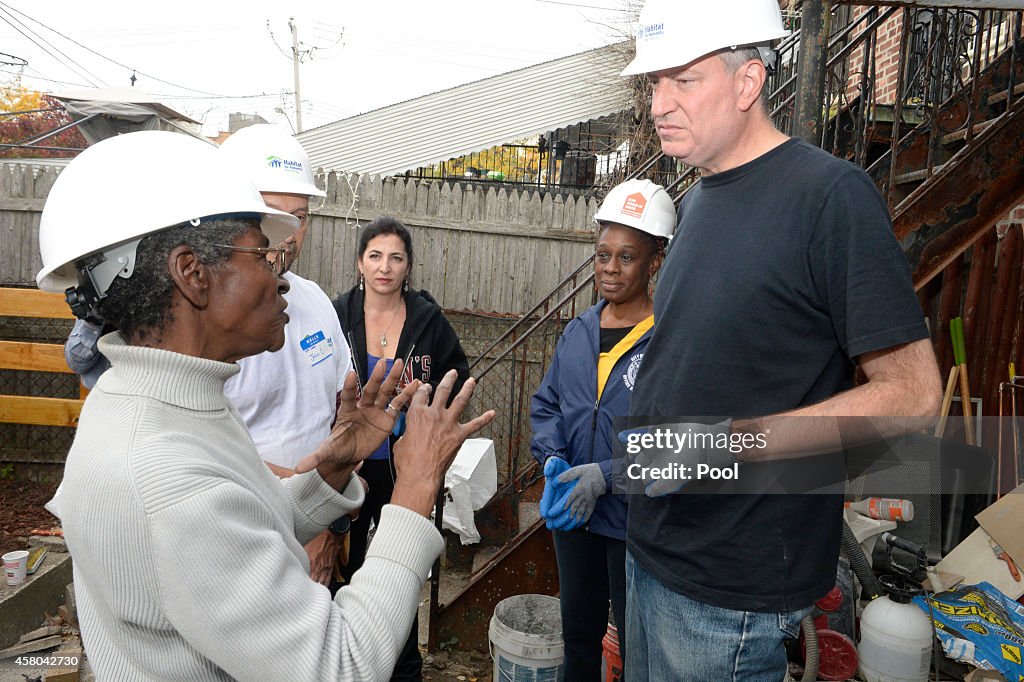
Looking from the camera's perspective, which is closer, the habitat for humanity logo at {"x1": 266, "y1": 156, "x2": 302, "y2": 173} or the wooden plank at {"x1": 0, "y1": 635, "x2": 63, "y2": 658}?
the habitat for humanity logo at {"x1": 266, "y1": 156, "x2": 302, "y2": 173}

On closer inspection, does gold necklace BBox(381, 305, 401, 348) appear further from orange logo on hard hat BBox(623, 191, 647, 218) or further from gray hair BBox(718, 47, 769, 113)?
gray hair BBox(718, 47, 769, 113)

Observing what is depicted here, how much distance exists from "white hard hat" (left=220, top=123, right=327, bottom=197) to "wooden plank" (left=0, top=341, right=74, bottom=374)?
14.4 ft

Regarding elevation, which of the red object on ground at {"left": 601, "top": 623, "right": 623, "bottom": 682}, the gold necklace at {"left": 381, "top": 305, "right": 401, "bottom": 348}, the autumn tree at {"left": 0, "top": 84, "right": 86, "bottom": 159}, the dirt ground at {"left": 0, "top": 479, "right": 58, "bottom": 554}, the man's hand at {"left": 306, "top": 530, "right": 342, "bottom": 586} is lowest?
the dirt ground at {"left": 0, "top": 479, "right": 58, "bottom": 554}

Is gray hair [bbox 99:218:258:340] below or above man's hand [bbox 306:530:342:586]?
above

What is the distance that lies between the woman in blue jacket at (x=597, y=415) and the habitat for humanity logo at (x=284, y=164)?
4.37 feet

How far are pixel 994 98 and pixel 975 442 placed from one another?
2.30 meters

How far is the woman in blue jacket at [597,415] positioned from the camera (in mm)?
2816

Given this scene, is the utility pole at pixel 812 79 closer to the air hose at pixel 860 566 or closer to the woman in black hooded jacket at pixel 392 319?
the air hose at pixel 860 566

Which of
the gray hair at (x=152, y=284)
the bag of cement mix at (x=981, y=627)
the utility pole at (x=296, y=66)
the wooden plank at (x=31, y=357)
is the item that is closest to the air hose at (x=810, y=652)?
the bag of cement mix at (x=981, y=627)

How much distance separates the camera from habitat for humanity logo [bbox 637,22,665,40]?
6.26ft

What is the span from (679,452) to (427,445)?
23.2 inches

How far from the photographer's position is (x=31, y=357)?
626 centimetres

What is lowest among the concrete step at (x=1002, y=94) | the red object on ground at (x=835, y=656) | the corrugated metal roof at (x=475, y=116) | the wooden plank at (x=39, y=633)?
the wooden plank at (x=39, y=633)

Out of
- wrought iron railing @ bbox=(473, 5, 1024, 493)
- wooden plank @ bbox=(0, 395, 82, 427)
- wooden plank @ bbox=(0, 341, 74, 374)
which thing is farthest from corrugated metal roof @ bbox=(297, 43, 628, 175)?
wooden plank @ bbox=(0, 395, 82, 427)
